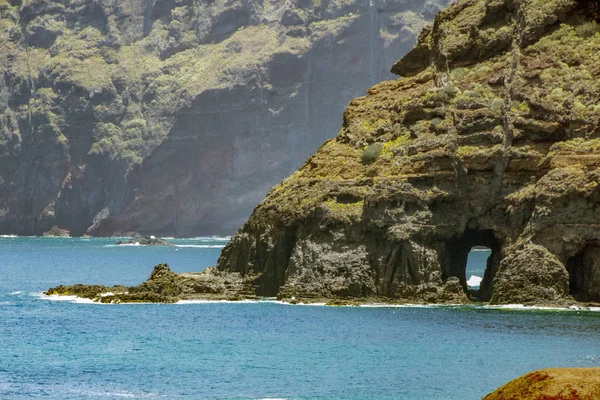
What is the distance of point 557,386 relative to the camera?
1730cm

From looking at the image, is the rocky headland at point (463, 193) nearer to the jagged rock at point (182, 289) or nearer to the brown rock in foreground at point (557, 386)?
the jagged rock at point (182, 289)

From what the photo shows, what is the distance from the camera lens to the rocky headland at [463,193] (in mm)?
62562

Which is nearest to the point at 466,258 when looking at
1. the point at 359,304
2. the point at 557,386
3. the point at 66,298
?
the point at 359,304

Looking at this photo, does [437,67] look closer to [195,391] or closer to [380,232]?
[380,232]

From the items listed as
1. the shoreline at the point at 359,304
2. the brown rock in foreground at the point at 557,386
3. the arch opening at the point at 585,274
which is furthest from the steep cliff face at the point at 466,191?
the brown rock in foreground at the point at 557,386

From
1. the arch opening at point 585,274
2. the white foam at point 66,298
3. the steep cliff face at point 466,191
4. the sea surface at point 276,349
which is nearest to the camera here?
the sea surface at point 276,349

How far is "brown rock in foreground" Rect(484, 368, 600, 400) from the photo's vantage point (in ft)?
56.3

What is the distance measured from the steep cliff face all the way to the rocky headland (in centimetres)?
8

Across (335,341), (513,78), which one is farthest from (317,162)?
(335,341)

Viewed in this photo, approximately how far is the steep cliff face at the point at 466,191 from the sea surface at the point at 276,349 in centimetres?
314

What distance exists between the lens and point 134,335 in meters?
53.8

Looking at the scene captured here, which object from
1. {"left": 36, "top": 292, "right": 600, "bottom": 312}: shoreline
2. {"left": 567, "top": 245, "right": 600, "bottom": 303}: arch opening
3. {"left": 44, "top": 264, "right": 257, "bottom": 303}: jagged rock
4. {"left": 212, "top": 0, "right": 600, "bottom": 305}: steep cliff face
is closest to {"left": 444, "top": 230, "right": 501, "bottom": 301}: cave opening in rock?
{"left": 212, "top": 0, "right": 600, "bottom": 305}: steep cliff face

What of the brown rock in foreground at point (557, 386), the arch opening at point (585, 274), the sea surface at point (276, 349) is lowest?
the sea surface at point (276, 349)

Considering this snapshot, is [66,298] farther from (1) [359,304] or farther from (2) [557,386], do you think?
(2) [557,386]
